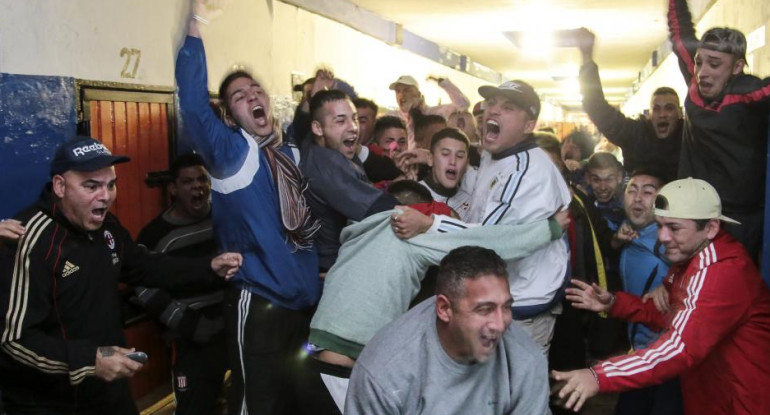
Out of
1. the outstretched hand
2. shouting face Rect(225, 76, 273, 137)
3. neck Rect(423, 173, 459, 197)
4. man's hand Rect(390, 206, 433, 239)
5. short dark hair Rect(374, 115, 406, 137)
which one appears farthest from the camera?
short dark hair Rect(374, 115, 406, 137)

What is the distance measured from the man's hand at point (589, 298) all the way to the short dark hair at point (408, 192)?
87cm

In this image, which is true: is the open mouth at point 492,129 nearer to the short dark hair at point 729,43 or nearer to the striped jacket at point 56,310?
the short dark hair at point 729,43

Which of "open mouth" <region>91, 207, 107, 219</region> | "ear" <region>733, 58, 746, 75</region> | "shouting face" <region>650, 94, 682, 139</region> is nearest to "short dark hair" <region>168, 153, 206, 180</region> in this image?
"open mouth" <region>91, 207, 107, 219</region>

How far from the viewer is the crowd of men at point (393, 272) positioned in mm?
2480

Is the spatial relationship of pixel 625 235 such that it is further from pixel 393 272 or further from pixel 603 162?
pixel 393 272

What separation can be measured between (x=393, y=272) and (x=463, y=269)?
2.27 ft

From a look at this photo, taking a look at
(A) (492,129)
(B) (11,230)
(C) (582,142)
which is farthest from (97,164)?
(C) (582,142)

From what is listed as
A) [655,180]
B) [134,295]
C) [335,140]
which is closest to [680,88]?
[655,180]

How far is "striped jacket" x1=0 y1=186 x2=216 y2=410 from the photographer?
8.80 ft

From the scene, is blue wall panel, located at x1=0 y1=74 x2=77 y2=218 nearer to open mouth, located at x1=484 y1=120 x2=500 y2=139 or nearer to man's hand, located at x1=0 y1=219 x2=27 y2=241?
man's hand, located at x1=0 y1=219 x2=27 y2=241

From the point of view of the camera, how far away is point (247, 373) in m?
3.40

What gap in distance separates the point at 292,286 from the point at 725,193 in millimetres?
2528

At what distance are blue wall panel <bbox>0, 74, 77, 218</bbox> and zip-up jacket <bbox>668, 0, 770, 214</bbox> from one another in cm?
371

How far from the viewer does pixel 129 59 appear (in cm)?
468
